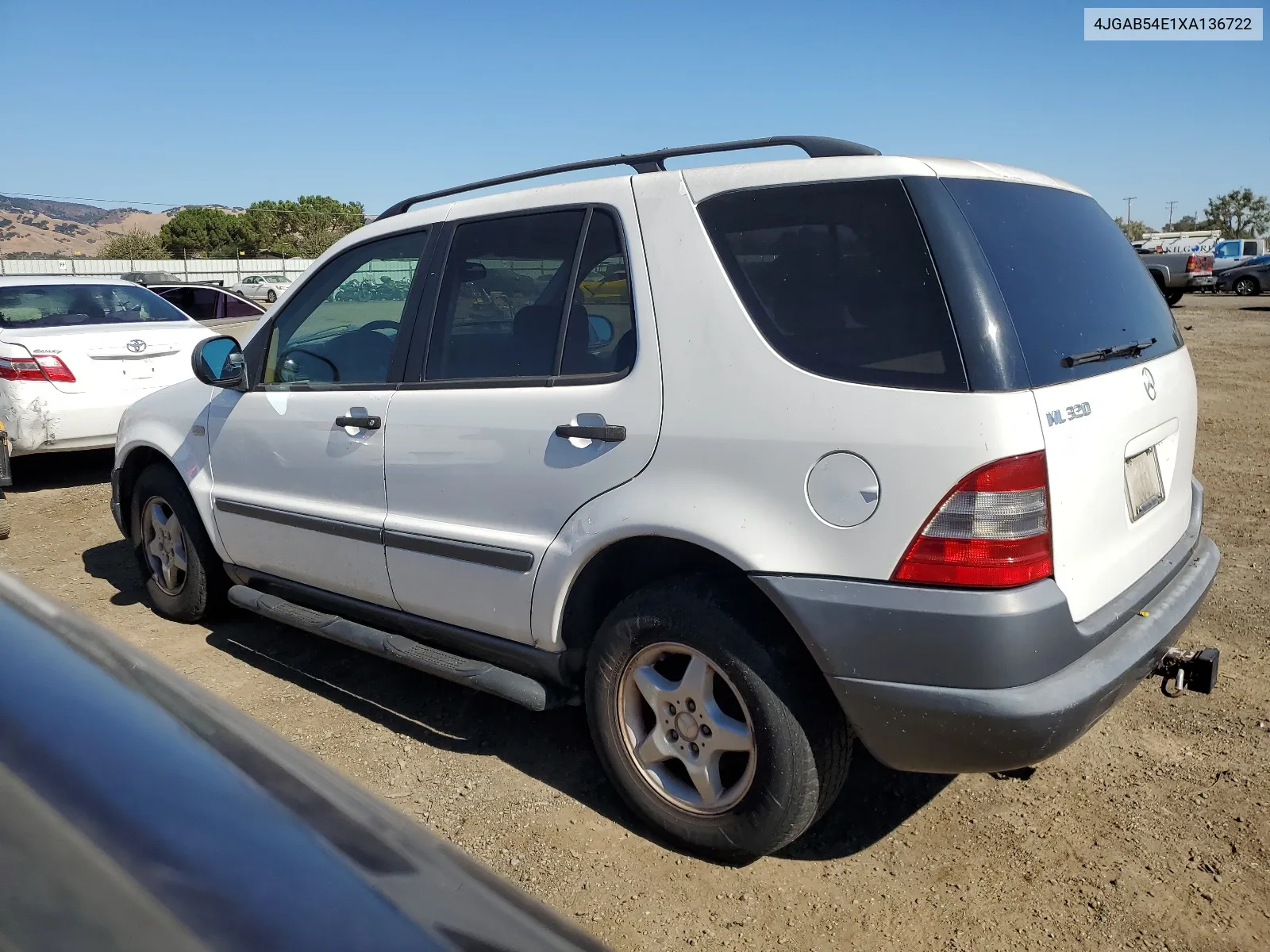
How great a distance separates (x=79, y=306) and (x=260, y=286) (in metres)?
38.5

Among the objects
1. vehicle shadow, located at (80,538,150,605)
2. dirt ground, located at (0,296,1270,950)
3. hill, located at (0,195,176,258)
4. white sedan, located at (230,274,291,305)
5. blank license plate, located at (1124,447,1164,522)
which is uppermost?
hill, located at (0,195,176,258)

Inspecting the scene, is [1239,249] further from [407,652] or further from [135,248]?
[135,248]

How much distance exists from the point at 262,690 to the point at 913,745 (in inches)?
110

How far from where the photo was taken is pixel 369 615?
372cm

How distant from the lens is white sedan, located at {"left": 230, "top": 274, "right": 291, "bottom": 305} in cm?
4044

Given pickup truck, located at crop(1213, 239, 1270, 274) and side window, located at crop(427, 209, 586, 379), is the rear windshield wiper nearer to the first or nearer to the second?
side window, located at crop(427, 209, 586, 379)

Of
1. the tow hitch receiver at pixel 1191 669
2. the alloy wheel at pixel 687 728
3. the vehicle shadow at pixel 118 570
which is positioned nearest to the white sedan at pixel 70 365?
the vehicle shadow at pixel 118 570

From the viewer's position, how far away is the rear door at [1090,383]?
2.42m

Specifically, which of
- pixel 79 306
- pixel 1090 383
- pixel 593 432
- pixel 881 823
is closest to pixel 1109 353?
pixel 1090 383

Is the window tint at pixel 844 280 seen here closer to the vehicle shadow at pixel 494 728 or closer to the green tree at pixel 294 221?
the vehicle shadow at pixel 494 728

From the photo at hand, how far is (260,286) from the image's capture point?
4425cm

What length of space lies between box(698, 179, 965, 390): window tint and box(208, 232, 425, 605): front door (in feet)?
4.65

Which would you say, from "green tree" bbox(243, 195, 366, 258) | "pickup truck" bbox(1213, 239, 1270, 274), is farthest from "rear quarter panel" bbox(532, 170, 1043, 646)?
"green tree" bbox(243, 195, 366, 258)

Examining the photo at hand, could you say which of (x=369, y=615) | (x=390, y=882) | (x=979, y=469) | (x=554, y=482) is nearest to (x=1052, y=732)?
(x=979, y=469)
